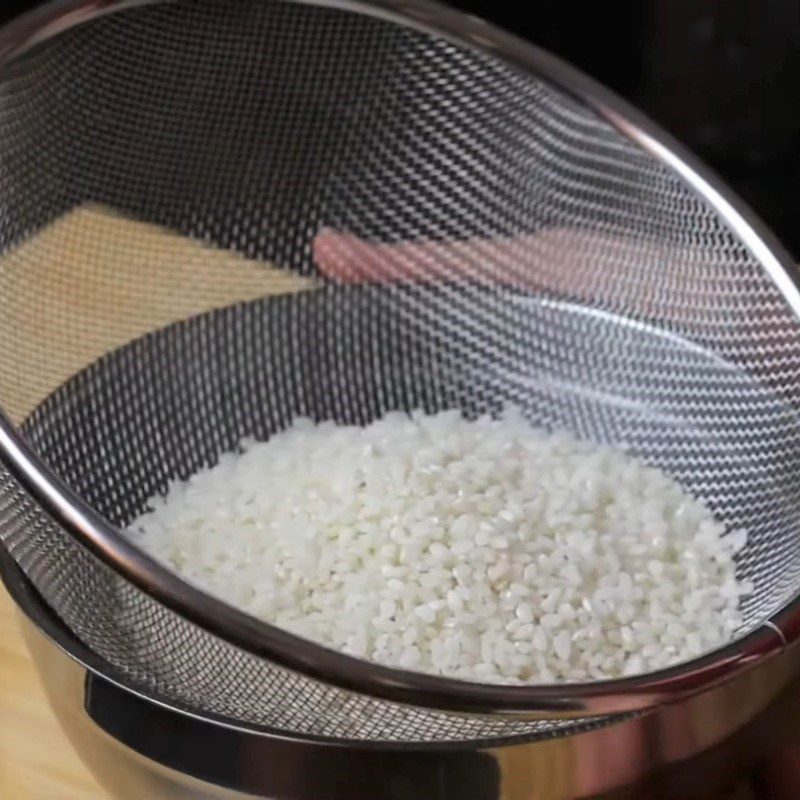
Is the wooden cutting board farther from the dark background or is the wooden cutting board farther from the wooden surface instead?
the dark background

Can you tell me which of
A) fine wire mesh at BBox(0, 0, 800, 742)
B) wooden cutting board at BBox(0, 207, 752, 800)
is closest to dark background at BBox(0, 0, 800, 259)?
fine wire mesh at BBox(0, 0, 800, 742)

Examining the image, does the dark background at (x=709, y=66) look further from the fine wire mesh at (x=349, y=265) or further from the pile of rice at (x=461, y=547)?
the pile of rice at (x=461, y=547)

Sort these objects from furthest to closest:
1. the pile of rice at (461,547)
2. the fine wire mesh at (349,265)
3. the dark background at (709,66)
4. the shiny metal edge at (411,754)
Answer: the dark background at (709,66) < the fine wire mesh at (349,265) < the pile of rice at (461,547) < the shiny metal edge at (411,754)

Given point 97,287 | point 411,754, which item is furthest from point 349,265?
point 411,754

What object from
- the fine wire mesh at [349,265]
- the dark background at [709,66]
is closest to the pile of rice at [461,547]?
the fine wire mesh at [349,265]

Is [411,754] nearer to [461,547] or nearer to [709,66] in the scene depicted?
[461,547]

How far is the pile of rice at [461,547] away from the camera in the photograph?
0.66 metres

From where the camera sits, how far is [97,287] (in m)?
0.98

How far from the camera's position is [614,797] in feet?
1.78

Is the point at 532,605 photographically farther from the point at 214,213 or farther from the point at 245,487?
the point at 214,213

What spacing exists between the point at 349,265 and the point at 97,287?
203mm

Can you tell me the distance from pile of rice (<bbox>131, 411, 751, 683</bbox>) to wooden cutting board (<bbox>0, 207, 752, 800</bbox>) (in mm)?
139

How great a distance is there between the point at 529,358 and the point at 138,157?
356 mm

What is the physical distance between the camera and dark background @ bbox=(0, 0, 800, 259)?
3.55 ft
